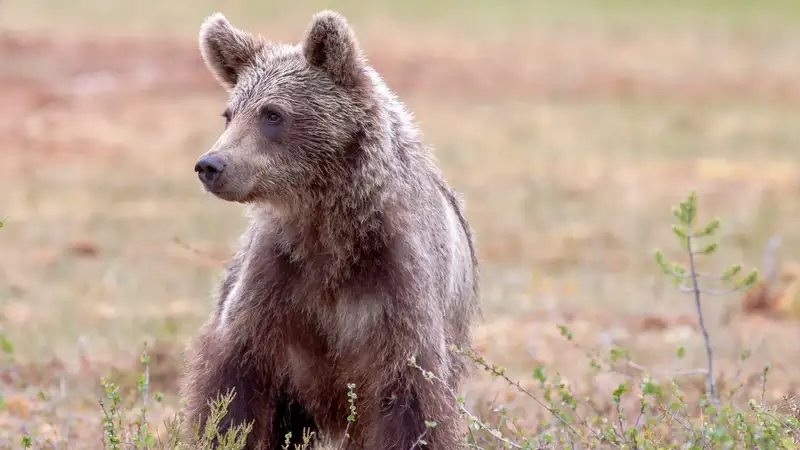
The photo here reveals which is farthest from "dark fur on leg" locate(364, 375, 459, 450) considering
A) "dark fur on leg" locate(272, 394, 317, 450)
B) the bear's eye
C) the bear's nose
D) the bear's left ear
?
the bear's left ear

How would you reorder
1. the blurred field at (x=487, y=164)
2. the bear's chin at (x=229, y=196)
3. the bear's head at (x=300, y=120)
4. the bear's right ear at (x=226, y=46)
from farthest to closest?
the blurred field at (x=487, y=164)
the bear's right ear at (x=226, y=46)
the bear's head at (x=300, y=120)
the bear's chin at (x=229, y=196)

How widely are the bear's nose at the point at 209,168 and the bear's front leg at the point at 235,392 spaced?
76 centimetres

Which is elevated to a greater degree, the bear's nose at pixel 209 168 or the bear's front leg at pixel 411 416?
the bear's nose at pixel 209 168

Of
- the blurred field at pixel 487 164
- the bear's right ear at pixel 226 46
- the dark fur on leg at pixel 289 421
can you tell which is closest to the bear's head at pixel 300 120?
the bear's right ear at pixel 226 46

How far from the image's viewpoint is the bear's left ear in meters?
5.95

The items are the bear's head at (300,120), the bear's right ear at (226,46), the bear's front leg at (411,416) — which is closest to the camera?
the bear's front leg at (411,416)

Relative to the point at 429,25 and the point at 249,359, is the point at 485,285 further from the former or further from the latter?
the point at 429,25

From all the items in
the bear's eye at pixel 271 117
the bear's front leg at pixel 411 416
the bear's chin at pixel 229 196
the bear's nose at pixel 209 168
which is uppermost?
the bear's eye at pixel 271 117

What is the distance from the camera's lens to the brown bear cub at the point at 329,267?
568 centimetres

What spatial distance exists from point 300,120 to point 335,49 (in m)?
0.37

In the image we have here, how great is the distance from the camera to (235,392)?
5.83 metres

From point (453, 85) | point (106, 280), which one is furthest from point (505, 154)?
point (106, 280)

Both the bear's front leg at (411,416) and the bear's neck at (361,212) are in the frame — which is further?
the bear's neck at (361,212)

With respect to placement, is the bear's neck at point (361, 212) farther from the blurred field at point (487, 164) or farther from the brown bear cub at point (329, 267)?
the blurred field at point (487, 164)
